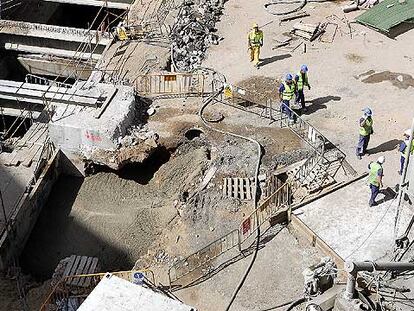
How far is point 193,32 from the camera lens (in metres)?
29.5

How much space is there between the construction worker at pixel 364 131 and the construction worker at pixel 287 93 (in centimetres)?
270

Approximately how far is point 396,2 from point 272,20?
16.4 ft

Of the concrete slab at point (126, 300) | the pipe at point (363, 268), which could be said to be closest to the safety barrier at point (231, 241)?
the concrete slab at point (126, 300)

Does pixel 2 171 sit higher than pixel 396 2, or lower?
lower

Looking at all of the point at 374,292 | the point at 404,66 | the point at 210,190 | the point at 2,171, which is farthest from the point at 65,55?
the point at 374,292

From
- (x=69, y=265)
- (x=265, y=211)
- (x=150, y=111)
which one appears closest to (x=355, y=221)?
(x=265, y=211)

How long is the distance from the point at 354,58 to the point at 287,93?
4.87 meters

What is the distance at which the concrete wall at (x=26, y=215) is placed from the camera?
909 inches

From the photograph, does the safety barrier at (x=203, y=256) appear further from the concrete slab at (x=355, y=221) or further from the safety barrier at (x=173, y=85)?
the safety barrier at (x=173, y=85)

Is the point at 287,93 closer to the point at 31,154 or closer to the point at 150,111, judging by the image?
the point at 150,111

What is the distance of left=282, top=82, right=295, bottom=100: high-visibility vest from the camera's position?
24469 millimetres

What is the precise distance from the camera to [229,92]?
1023 inches

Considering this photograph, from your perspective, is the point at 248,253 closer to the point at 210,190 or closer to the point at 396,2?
the point at 210,190

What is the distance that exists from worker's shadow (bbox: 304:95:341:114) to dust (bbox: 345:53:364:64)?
2500 mm
